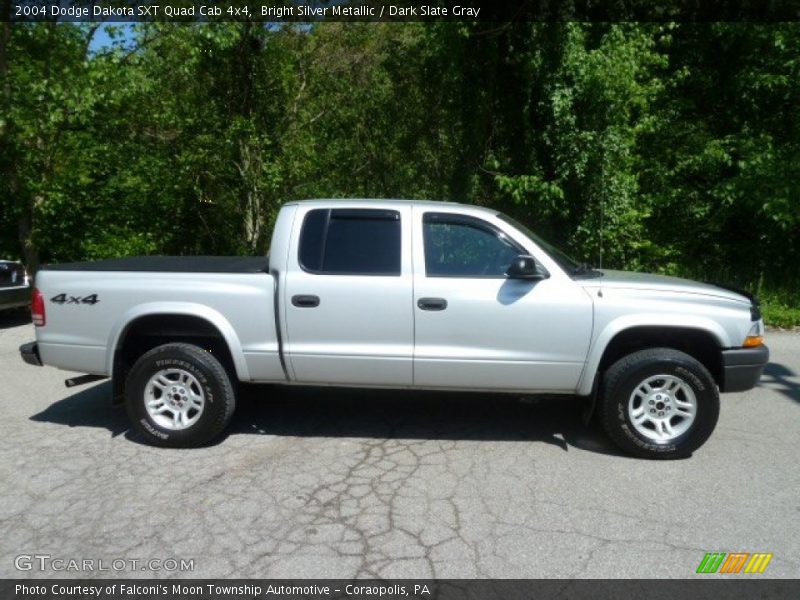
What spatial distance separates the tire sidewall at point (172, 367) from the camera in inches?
197

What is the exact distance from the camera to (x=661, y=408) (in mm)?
4836

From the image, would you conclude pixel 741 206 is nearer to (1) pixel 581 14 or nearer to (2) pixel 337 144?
(1) pixel 581 14

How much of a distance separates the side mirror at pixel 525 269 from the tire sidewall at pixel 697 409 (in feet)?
3.08

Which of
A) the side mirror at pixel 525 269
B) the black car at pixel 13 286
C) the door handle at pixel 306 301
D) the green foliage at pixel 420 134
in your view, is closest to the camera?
the side mirror at pixel 525 269

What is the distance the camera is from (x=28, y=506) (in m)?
4.12

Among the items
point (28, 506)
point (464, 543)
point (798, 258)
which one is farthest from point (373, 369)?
point (798, 258)

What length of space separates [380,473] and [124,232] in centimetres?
945

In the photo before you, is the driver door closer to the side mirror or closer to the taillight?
the side mirror

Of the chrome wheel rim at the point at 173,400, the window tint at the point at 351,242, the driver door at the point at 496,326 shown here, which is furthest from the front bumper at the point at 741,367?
the chrome wheel rim at the point at 173,400

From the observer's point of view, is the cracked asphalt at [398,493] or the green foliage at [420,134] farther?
the green foliage at [420,134]

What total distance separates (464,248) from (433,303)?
0.51m

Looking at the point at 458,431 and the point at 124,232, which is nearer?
the point at 458,431

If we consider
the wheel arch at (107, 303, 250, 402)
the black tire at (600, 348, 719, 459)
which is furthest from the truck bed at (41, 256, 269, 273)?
the black tire at (600, 348, 719, 459)

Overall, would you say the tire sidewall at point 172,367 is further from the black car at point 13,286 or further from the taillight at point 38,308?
the black car at point 13,286
